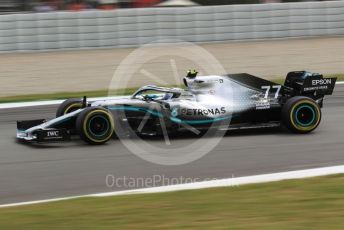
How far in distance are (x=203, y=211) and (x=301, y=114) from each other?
12.3 ft

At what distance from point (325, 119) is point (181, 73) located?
225 inches

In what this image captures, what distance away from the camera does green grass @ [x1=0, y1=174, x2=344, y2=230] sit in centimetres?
482

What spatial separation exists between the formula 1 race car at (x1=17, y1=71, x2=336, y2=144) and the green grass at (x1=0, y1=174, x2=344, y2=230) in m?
2.29

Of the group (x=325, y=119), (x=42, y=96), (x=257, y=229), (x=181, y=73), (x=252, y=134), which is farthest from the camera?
(x=181, y=73)

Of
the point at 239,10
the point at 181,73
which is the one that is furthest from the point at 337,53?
the point at 181,73

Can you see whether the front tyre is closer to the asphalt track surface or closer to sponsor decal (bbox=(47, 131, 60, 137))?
the asphalt track surface

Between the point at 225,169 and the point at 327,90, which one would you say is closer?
the point at 225,169

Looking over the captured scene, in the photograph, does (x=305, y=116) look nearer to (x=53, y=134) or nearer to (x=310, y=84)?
(x=310, y=84)

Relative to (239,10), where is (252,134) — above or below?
below

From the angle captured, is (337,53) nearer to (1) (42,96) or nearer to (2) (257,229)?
(1) (42,96)

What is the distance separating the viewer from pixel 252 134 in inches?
346

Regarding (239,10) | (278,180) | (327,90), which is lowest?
(278,180)

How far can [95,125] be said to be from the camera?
7.99m

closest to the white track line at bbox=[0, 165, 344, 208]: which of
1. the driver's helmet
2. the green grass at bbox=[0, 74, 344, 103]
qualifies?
the driver's helmet
